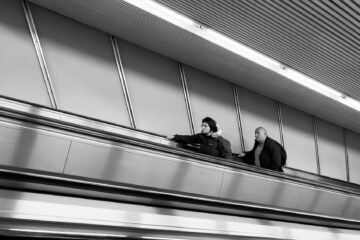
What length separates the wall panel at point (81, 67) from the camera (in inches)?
293

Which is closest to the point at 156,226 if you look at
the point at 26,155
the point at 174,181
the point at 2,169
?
the point at 2,169

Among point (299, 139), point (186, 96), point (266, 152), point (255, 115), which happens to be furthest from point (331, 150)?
point (266, 152)

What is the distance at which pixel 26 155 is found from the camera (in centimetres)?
356

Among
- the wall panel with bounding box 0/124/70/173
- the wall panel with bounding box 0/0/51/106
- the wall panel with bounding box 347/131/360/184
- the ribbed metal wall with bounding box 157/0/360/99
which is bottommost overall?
the wall panel with bounding box 0/124/70/173

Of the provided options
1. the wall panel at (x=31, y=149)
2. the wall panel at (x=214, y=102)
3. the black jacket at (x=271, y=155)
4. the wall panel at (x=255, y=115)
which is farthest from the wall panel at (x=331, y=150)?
the wall panel at (x=31, y=149)

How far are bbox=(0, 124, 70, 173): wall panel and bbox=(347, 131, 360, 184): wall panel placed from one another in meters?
13.5

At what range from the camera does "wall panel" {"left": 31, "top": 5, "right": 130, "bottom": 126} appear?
7.44 meters

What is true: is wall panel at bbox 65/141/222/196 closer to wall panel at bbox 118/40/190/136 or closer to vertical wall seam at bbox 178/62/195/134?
wall panel at bbox 118/40/190/136

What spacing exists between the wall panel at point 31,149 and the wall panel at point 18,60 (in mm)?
3439

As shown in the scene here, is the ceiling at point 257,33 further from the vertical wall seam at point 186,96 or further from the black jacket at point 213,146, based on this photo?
the black jacket at point 213,146

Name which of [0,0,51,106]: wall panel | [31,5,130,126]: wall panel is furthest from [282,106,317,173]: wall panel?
[0,0,51,106]: wall panel

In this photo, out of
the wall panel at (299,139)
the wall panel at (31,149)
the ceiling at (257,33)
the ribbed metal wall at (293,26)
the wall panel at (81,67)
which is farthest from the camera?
the wall panel at (299,139)

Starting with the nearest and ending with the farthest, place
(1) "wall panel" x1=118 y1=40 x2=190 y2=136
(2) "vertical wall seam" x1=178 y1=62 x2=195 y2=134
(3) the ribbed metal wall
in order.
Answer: (3) the ribbed metal wall → (1) "wall panel" x1=118 y1=40 x2=190 y2=136 → (2) "vertical wall seam" x1=178 y1=62 x2=195 y2=134

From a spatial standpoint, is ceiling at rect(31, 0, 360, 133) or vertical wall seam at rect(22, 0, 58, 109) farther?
vertical wall seam at rect(22, 0, 58, 109)
